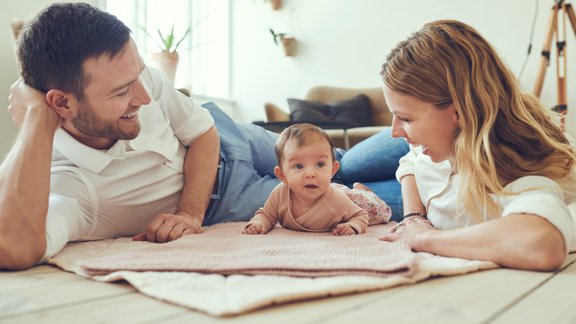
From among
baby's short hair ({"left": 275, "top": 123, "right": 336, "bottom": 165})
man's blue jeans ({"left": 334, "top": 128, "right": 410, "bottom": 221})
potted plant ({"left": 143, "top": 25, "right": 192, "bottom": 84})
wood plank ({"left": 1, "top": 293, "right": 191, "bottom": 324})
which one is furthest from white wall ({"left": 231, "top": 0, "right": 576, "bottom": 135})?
wood plank ({"left": 1, "top": 293, "right": 191, "bottom": 324})

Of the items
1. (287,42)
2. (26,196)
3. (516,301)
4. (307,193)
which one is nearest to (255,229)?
(307,193)

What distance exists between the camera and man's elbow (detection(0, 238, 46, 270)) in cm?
100

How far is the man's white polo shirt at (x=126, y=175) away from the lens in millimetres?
1324

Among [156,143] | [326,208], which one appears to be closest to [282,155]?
[326,208]

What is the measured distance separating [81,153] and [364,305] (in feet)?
3.07

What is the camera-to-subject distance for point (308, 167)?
147cm

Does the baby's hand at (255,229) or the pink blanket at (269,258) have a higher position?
the pink blanket at (269,258)

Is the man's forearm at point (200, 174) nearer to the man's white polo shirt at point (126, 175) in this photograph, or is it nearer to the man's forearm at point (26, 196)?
the man's white polo shirt at point (126, 175)

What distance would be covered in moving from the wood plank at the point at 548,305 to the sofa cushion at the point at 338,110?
333 centimetres

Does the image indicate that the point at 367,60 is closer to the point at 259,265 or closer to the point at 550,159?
the point at 550,159

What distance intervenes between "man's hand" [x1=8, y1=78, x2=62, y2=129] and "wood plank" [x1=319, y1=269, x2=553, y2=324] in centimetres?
90

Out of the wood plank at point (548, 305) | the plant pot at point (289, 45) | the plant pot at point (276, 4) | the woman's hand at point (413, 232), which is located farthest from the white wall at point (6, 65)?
the wood plank at point (548, 305)

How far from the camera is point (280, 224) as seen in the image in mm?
1605

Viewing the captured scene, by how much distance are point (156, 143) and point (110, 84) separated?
0.27m
